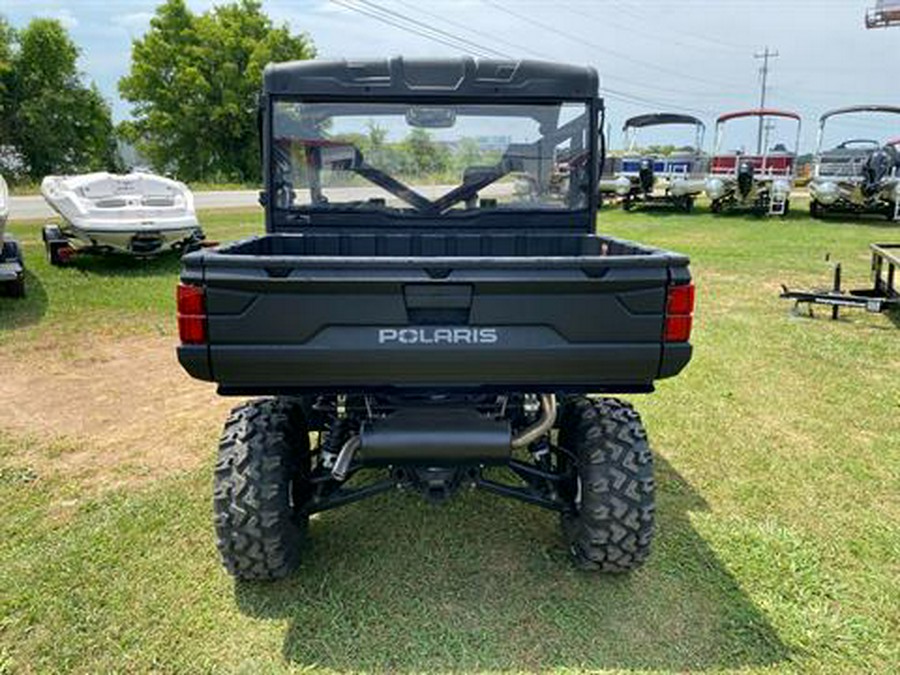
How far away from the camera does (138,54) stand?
39.9m

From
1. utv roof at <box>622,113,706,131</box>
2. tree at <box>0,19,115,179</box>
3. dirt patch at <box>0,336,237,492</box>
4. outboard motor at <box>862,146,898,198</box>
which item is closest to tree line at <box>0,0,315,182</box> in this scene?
tree at <box>0,19,115,179</box>

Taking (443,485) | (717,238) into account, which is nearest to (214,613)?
(443,485)

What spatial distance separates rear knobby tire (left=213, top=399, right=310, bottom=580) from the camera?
2566mm

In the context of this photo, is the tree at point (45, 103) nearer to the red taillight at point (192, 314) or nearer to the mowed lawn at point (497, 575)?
the mowed lawn at point (497, 575)

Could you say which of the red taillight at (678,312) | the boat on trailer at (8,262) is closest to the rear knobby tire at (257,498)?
the red taillight at (678,312)

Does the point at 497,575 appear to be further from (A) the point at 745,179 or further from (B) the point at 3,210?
(A) the point at 745,179

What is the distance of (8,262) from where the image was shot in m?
7.57

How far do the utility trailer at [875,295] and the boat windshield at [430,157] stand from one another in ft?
15.2

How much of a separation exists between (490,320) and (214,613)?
1.57 metres

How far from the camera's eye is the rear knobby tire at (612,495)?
104 inches

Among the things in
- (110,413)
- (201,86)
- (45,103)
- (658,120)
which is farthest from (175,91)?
(110,413)

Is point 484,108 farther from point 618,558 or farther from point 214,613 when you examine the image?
point 214,613

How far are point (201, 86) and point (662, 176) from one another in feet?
97.4

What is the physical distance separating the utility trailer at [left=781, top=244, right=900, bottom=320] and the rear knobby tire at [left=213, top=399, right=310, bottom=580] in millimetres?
6264
